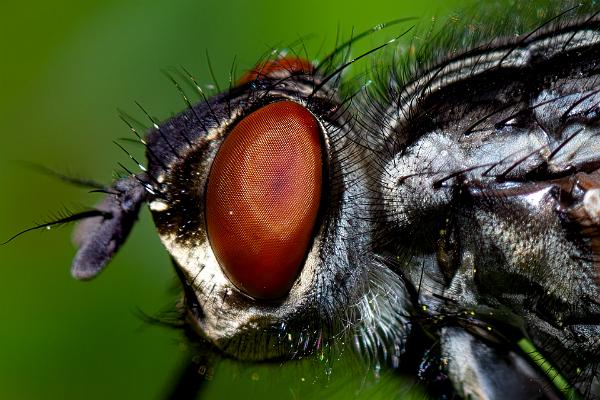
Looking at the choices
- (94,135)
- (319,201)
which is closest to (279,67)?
(319,201)

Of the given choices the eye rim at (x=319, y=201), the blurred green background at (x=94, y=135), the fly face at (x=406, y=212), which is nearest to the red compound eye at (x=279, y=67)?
the fly face at (x=406, y=212)

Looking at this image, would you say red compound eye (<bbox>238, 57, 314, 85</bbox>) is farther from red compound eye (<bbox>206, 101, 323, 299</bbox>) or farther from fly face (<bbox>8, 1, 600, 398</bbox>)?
red compound eye (<bbox>206, 101, 323, 299</bbox>)

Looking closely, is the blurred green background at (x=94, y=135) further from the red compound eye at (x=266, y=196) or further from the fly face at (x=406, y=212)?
the red compound eye at (x=266, y=196)

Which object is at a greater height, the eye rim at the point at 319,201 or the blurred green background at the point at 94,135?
the blurred green background at the point at 94,135

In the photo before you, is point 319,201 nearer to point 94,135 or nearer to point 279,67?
point 279,67

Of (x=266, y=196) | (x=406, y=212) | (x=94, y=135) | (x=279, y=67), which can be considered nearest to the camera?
(x=266, y=196)

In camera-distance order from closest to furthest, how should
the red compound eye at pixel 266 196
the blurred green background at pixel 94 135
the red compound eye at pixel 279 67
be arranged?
1. the red compound eye at pixel 266 196
2. the red compound eye at pixel 279 67
3. the blurred green background at pixel 94 135

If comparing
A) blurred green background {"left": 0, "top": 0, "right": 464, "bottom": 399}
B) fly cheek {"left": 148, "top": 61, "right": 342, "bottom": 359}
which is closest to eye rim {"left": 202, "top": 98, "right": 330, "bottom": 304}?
fly cheek {"left": 148, "top": 61, "right": 342, "bottom": 359}

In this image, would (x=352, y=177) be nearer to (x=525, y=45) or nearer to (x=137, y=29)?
(x=525, y=45)
